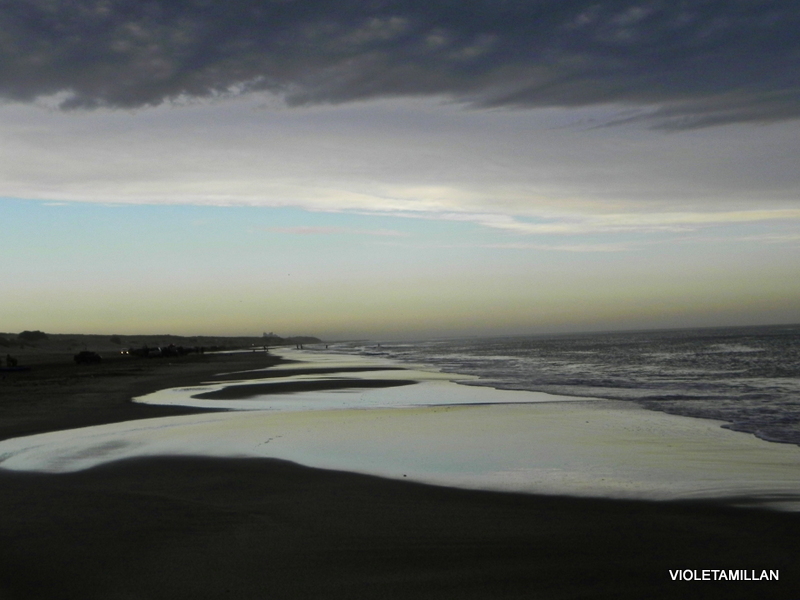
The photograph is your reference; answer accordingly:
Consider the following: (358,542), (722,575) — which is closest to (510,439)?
(358,542)

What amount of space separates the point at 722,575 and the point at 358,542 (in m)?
3.56

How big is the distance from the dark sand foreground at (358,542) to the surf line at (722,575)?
81mm

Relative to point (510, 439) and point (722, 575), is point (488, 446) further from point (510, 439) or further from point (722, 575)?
point (722, 575)

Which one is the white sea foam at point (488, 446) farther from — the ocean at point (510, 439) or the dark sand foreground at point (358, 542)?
the dark sand foreground at point (358, 542)

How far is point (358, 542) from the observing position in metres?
6.87

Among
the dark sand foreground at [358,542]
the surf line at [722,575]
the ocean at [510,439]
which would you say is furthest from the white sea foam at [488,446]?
the surf line at [722,575]

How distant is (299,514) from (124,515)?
2.20 metres

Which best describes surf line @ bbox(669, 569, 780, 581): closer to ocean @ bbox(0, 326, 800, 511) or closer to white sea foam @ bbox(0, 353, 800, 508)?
ocean @ bbox(0, 326, 800, 511)

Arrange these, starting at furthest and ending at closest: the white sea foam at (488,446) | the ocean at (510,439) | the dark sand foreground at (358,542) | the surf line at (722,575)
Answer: the ocean at (510,439), the white sea foam at (488,446), the surf line at (722,575), the dark sand foreground at (358,542)

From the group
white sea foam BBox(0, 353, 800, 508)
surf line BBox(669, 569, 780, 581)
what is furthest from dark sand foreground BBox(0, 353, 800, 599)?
white sea foam BBox(0, 353, 800, 508)

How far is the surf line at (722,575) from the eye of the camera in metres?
5.79

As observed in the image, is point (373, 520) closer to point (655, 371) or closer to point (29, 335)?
point (655, 371)

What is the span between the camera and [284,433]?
602 inches

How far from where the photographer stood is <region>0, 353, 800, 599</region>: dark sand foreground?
5.67 m
